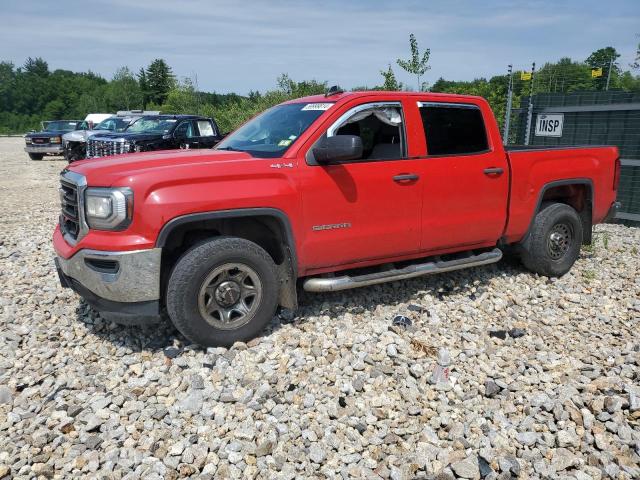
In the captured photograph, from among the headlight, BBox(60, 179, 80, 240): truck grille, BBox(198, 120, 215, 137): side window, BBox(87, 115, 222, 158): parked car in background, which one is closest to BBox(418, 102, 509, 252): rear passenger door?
the headlight

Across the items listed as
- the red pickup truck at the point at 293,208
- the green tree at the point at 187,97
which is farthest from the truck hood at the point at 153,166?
the green tree at the point at 187,97

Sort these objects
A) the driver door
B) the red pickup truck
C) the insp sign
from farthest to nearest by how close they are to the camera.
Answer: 1. the insp sign
2. the driver door
3. the red pickup truck

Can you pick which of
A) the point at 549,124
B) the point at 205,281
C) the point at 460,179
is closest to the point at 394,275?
the point at 460,179

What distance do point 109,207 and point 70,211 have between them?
70cm

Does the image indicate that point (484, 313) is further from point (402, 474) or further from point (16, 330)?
point (16, 330)

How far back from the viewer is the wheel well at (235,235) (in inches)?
152

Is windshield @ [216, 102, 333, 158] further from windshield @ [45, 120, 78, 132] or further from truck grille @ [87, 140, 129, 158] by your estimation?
windshield @ [45, 120, 78, 132]

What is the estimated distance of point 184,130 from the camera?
13.6m

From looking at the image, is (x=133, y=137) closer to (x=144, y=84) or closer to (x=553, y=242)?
(x=553, y=242)

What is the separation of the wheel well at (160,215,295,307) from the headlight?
0.35 meters

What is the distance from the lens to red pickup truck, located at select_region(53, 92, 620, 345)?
142 inches

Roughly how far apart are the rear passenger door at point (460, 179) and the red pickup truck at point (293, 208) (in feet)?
0.04

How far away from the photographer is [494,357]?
13.1 ft

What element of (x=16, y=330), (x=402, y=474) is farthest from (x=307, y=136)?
(x=16, y=330)
